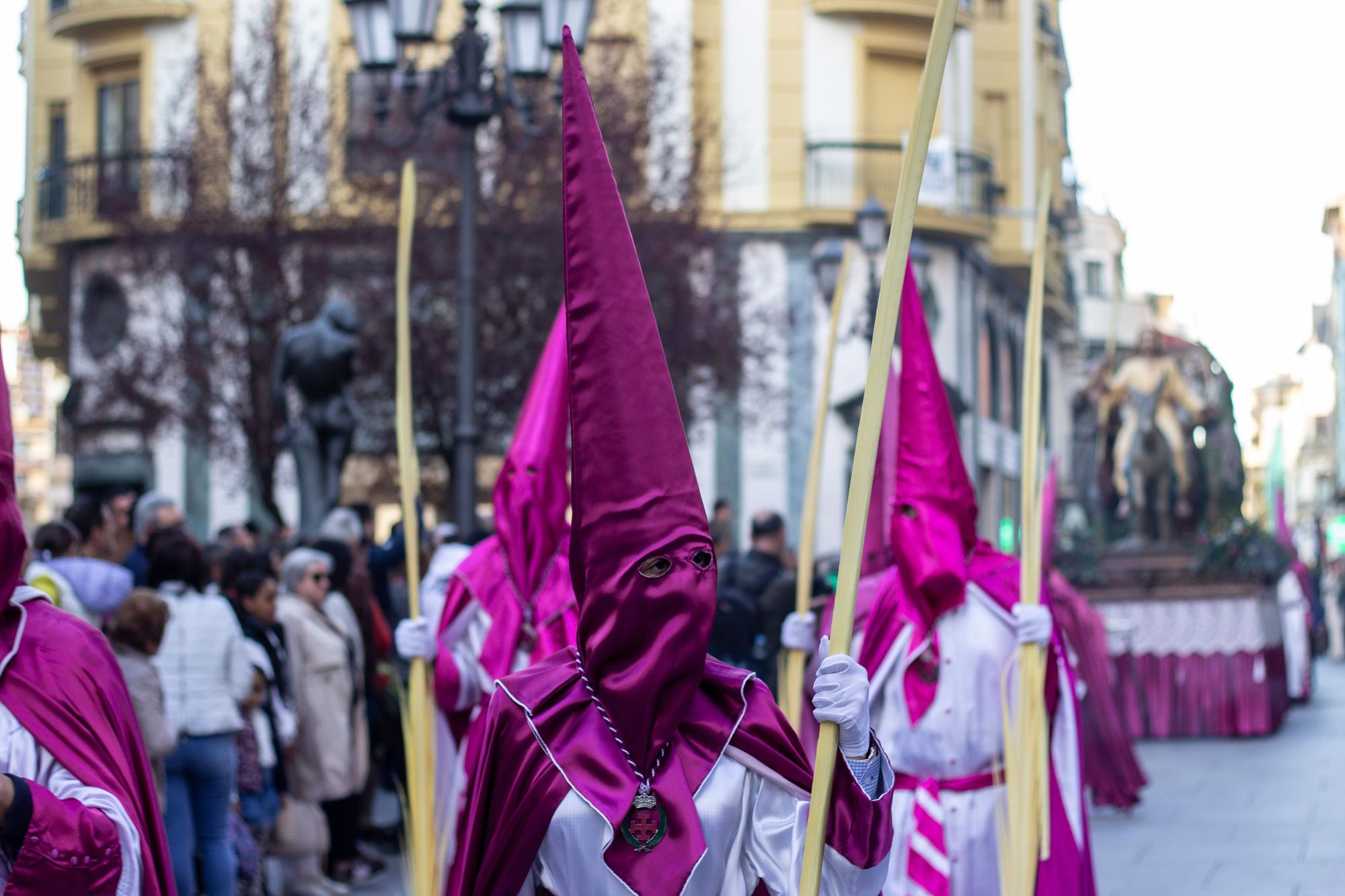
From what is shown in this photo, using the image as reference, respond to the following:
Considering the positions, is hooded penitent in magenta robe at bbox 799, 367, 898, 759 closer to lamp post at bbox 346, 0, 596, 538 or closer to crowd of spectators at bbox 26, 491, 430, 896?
crowd of spectators at bbox 26, 491, 430, 896

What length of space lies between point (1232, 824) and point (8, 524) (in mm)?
9549

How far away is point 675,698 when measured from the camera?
3.59 m

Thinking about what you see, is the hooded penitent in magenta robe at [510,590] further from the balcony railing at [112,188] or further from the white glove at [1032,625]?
the balcony railing at [112,188]

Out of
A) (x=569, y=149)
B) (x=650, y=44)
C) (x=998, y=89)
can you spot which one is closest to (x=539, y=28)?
(x=569, y=149)

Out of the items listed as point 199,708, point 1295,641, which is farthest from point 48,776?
point 1295,641

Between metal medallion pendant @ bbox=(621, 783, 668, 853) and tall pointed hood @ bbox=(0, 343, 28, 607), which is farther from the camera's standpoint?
tall pointed hood @ bbox=(0, 343, 28, 607)

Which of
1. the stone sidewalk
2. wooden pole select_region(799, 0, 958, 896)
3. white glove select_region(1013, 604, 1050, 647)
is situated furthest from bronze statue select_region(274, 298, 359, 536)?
wooden pole select_region(799, 0, 958, 896)

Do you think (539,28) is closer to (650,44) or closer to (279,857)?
(279,857)

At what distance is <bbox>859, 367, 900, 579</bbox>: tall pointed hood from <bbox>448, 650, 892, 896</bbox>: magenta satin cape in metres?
3.97

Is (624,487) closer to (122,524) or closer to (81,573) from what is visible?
(81,573)

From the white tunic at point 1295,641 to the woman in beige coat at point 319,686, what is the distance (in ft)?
44.5

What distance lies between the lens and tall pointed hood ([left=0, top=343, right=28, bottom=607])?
373cm

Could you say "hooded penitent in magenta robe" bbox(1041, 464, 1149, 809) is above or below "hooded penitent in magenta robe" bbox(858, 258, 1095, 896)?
below

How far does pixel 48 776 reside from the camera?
373 centimetres
